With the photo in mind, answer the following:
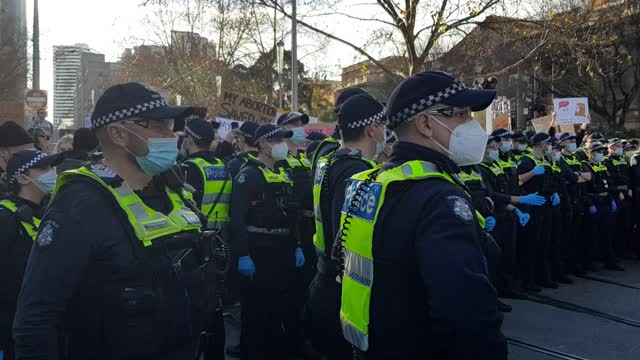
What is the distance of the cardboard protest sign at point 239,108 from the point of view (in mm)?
13438

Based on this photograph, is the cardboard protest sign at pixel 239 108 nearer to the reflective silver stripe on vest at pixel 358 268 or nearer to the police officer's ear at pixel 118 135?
the police officer's ear at pixel 118 135

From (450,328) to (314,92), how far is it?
43.7 metres

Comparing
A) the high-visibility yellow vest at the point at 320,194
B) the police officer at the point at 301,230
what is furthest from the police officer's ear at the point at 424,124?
the police officer at the point at 301,230

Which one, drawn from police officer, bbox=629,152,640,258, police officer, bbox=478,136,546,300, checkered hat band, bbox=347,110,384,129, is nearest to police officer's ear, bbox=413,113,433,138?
checkered hat band, bbox=347,110,384,129

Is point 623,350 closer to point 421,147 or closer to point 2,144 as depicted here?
point 421,147

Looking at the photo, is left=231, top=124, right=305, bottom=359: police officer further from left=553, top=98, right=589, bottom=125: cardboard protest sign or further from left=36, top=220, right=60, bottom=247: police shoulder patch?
left=553, top=98, right=589, bottom=125: cardboard protest sign

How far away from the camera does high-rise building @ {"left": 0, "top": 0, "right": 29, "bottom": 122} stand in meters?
16.7

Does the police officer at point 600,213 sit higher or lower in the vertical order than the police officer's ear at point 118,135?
lower

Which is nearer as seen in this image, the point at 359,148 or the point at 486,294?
the point at 486,294

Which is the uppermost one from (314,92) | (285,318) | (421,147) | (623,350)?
(314,92)

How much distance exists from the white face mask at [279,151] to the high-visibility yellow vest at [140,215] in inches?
131

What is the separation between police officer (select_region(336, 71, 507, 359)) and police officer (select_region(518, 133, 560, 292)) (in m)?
7.06

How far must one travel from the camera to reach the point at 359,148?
456 centimetres

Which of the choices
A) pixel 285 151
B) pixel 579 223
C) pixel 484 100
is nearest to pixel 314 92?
pixel 579 223
